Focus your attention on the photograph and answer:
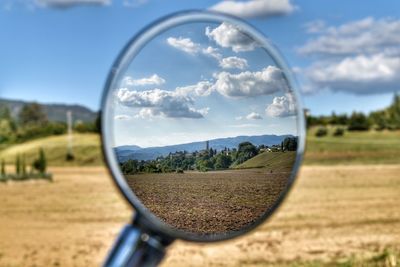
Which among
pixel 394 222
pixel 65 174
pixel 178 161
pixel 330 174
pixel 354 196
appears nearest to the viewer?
pixel 178 161

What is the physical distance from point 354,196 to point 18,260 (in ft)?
29.4

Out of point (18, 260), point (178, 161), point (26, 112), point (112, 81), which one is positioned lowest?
point (18, 260)

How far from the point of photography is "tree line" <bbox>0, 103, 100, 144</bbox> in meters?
33.5

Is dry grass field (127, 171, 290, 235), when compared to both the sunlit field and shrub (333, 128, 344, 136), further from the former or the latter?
shrub (333, 128, 344, 136)

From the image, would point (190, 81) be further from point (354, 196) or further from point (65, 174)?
point (65, 174)

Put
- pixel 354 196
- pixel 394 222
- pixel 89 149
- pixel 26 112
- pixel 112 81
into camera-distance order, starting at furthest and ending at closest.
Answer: pixel 26 112 < pixel 89 149 < pixel 354 196 < pixel 394 222 < pixel 112 81

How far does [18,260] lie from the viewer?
9.43m

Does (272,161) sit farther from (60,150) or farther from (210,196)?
(60,150)

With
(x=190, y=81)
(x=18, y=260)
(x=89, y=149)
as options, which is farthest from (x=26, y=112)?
(x=190, y=81)

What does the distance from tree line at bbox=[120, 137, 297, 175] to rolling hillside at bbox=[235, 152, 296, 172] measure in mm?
11

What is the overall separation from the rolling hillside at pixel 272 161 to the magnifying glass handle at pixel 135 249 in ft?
1.57

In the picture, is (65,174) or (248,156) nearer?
(248,156)

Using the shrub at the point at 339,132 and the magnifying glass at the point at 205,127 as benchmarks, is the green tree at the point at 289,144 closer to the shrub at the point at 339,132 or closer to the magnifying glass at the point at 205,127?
the magnifying glass at the point at 205,127

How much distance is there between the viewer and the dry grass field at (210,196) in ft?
4.97
